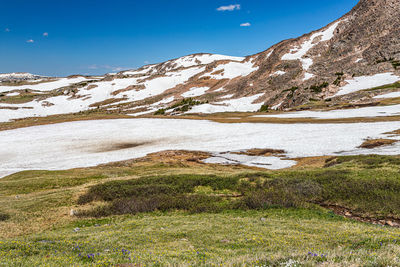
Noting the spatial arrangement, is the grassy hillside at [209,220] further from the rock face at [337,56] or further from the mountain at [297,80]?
the rock face at [337,56]

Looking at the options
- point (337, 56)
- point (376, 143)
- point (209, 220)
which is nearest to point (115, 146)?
point (209, 220)

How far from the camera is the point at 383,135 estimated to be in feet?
155

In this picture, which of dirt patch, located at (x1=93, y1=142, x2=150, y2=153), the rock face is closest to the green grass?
dirt patch, located at (x1=93, y1=142, x2=150, y2=153)

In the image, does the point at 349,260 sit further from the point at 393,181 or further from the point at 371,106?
the point at 371,106

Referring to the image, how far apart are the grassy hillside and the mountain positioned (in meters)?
85.3

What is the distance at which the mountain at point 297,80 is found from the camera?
390 feet

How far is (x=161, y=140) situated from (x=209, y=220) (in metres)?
46.3

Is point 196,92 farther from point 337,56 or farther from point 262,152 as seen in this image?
point 262,152

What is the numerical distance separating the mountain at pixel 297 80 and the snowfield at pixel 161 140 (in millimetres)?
47076

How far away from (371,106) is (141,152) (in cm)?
8212

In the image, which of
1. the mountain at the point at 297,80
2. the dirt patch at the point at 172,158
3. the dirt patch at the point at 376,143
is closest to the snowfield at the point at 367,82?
the mountain at the point at 297,80

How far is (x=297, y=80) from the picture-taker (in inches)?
5448

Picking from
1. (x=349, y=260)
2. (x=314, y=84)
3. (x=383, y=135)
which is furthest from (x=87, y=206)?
(x=314, y=84)

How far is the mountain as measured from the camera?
119 m
